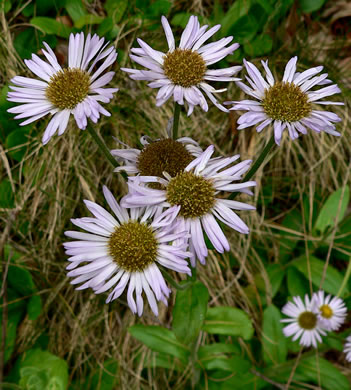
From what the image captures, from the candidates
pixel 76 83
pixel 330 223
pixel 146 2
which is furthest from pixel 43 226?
pixel 330 223

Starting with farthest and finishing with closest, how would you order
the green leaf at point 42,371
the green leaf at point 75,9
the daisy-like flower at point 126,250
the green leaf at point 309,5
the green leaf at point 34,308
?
the green leaf at point 309,5 → the green leaf at point 75,9 → the green leaf at point 34,308 → the green leaf at point 42,371 → the daisy-like flower at point 126,250

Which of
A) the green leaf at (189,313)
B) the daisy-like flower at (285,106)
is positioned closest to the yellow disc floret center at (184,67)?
the daisy-like flower at (285,106)

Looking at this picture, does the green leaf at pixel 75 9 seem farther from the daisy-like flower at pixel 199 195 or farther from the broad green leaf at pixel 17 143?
the daisy-like flower at pixel 199 195

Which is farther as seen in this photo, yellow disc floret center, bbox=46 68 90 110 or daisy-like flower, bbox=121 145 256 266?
yellow disc floret center, bbox=46 68 90 110

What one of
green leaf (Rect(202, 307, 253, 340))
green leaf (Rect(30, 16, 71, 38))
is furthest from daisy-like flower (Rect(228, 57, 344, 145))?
green leaf (Rect(30, 16, 71, 38))

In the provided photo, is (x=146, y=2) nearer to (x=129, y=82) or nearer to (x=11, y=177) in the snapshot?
(x=129, y=82)

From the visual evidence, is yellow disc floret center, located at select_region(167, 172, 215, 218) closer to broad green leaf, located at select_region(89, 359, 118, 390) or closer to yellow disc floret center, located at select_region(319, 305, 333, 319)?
broad green leaf, located at select_region(89, 359, 118, 390)
